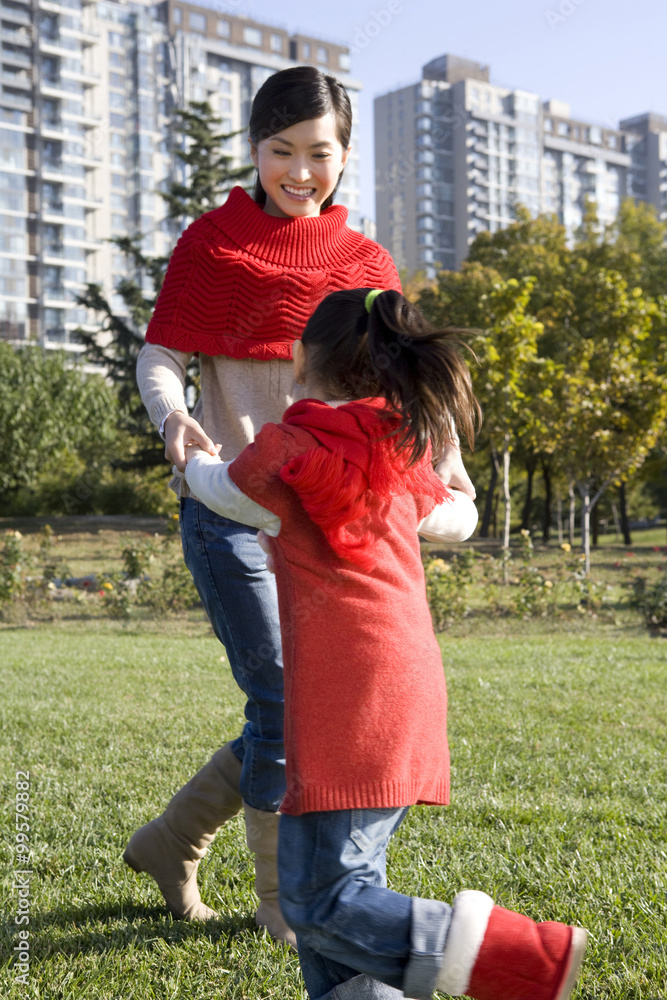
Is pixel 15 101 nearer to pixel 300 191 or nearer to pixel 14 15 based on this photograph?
pixel 14 15

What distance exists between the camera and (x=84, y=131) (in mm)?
64500

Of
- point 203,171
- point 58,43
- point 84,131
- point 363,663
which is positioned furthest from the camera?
point 84,131

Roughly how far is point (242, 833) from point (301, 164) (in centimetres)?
212

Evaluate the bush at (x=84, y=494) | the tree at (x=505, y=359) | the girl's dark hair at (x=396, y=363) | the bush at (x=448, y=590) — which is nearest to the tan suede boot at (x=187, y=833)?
the girl's dark hair at (x=396, y=363)

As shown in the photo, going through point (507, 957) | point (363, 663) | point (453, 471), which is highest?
point (453, 471)

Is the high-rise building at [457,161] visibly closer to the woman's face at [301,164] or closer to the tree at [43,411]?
Answer: the tree at [43,411]

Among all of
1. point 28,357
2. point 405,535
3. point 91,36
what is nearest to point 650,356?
point 28,357

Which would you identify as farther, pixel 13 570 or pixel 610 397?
pixel 610 397

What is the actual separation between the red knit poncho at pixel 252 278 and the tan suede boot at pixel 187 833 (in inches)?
42.0

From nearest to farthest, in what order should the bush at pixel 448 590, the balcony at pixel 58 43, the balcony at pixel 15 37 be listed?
the bush at pixel 448 590
the balcony at pixel 15 37
the balcony at pixel 58 43

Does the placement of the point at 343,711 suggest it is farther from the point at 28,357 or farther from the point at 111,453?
the point at 111,453

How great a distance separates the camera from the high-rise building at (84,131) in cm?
6012

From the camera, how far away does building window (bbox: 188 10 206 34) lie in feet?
248

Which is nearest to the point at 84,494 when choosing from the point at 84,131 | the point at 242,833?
the point at 242,833
